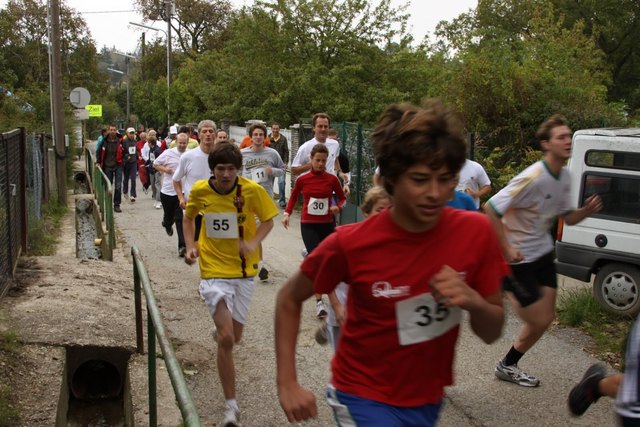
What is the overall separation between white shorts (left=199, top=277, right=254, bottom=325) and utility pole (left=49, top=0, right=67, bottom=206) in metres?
14.3

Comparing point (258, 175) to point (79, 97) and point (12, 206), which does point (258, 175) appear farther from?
point (79, 97)

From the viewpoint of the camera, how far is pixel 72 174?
26266 millimetres

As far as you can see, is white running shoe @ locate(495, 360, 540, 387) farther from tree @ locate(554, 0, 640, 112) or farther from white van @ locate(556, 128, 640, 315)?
tree @ locate(554, 0, 640, 112)

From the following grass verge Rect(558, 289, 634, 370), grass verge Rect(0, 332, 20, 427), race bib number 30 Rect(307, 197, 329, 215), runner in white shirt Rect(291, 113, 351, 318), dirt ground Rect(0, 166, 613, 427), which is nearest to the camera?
grass verge Rect(0, 332, 20, 427)

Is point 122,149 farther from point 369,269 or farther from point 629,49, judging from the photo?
point 629,49

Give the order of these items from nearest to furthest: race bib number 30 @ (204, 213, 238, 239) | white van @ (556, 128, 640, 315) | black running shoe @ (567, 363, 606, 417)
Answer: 1. black running shoe @ (567, 363, 606, 417)
2. race bib number 30 @ (204, 213, 238, 239)
3. white van @ (556, 128, 640, 315)

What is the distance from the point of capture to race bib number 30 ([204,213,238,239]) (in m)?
5.45

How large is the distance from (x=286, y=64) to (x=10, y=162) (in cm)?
1401

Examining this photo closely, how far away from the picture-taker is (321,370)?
629 cm

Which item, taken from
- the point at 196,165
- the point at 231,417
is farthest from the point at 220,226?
the point at 196,165

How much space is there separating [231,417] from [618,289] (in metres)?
4.66

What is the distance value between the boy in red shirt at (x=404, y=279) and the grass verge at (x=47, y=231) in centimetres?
937

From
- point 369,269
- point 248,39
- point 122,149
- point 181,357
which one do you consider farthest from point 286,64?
point 369,269

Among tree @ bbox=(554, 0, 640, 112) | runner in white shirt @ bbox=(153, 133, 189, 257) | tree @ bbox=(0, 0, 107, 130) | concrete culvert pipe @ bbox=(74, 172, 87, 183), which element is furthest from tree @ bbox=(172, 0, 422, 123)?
tree @ bbox=(554, 0, 640, 112)
